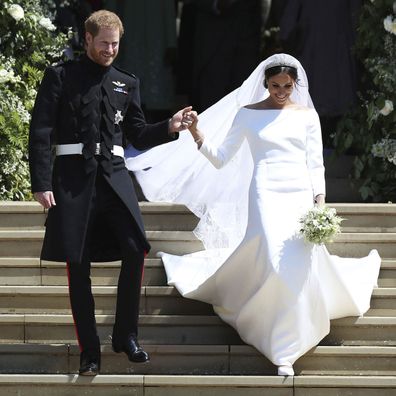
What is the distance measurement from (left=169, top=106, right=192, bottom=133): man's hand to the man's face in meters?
0.45

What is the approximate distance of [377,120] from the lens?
362 inches

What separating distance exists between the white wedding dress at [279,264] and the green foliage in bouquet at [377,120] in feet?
5.89

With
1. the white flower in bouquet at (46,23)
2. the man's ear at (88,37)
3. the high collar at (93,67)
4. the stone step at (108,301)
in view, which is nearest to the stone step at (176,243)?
the stone step at (108,301)

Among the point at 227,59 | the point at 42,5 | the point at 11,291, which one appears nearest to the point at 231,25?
the point at 227,59

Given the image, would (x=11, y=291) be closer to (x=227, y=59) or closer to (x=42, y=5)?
(x=42, y=5)

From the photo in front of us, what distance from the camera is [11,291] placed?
24.6ft

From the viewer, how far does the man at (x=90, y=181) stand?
21.2 feet

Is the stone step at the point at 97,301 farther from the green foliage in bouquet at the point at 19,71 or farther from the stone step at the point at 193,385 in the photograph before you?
the green foliage in bouquet at the point at 19,71

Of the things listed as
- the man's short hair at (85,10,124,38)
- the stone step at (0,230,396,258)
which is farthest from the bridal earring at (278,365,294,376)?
the man's short hair at (85,10,124,38)

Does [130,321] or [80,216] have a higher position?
[80,216]

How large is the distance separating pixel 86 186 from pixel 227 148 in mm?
1035

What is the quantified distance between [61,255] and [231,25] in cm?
492

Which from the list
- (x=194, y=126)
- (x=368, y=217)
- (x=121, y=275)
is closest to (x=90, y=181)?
(x=121, y=275)

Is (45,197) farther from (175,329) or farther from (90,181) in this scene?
(175,329)
